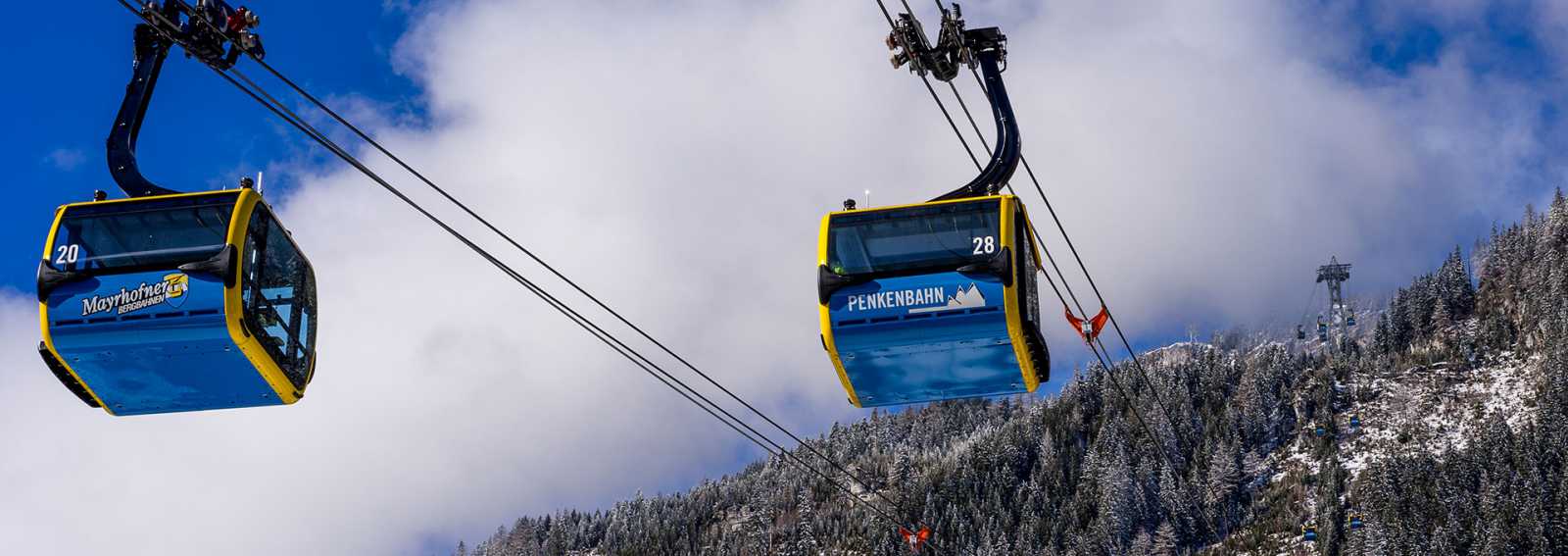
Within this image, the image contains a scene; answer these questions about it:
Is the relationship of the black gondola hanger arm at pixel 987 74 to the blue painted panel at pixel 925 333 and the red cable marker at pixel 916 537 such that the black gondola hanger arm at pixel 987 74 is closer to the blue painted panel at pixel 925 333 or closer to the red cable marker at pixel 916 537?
the blue painted panel at pixel 925 333

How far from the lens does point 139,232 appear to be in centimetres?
2666

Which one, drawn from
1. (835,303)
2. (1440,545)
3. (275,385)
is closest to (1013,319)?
(835,303)

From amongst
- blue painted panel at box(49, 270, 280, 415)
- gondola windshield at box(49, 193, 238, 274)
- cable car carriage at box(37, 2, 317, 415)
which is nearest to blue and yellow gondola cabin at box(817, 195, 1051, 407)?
cable car carriage at box(37, 2, 317, 415)

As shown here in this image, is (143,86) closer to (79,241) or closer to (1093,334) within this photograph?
(79,241)

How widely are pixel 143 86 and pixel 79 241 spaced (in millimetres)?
3038

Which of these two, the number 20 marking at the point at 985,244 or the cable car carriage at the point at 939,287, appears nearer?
the cable car carriage at the point at 939,287

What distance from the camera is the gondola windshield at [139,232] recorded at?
86.4 ft

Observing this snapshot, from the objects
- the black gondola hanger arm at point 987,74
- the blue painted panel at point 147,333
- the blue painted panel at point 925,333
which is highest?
the black gondola hanger arm at point 987,74

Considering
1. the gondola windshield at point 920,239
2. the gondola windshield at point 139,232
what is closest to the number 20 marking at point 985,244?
the gondola windshield at point 920,239

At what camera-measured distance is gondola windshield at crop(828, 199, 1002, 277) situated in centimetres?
2853

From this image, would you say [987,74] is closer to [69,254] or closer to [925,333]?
[925,333]

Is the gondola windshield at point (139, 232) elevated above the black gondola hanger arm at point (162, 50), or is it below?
below

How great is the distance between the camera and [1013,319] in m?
28.2

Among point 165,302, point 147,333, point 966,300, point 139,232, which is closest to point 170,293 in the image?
point 165,302
